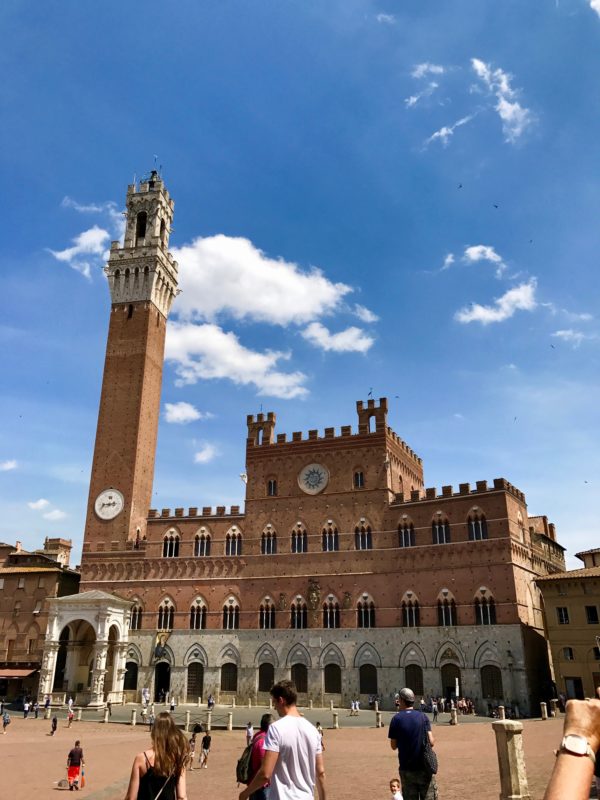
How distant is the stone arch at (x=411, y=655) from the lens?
1521 inches

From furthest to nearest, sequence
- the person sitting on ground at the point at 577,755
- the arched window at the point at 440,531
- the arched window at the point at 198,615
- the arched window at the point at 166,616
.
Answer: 1. the arched window at the point at 166,616
2. the arched window at the point at 198,615
3. the arched window at the point at 440,531
4. the person sitting on ground at the point at 577,755

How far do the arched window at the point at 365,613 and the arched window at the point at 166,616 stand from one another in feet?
44.2

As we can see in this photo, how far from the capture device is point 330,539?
43.4 metres

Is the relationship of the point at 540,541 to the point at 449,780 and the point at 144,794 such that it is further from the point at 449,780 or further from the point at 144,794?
the point at 144,794

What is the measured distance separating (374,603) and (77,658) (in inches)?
826

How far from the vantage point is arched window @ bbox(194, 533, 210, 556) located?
46.2m

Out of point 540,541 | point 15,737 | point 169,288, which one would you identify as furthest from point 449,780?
point 169,288

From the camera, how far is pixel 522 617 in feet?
121

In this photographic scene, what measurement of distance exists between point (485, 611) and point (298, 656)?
12622 millimetres

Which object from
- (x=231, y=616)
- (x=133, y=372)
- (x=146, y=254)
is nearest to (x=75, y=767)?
(x=231, y=616)

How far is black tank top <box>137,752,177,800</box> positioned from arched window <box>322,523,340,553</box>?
38.7m

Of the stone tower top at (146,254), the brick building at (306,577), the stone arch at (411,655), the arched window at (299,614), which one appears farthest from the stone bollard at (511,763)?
the stone tower top at (146,254)

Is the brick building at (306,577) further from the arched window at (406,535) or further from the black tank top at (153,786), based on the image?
the black tank top at (153,786)

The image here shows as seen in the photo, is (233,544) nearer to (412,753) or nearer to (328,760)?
(328,760)
